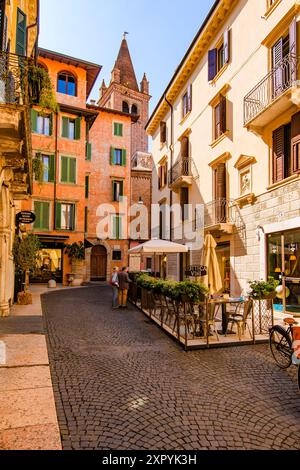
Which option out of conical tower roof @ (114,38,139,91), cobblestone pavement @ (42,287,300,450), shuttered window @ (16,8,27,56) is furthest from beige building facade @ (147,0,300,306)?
conical tower roof @ (114,38,139,91)

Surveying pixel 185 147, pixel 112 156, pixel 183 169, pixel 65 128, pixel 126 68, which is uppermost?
pixel 126 68

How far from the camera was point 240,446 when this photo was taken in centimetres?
319

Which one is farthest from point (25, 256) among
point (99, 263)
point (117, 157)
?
point (117, 157)

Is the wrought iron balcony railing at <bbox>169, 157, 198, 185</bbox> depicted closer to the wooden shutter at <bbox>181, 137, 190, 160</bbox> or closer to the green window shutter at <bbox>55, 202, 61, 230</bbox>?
the wooden shutter at <bbox>181, 137, 190, 160</bbox>

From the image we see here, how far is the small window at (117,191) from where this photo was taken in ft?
96.0

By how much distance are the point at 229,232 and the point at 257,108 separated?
4.60 m

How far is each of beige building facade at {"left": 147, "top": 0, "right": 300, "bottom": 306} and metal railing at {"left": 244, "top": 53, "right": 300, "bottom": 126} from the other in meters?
0.03

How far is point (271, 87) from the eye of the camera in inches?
423

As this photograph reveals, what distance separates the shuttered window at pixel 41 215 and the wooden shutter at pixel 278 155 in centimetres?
1666

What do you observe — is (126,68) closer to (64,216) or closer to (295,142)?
(64,216)

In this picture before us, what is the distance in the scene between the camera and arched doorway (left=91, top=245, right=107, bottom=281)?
28359mm

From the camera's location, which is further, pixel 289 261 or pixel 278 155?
pixel 278 155

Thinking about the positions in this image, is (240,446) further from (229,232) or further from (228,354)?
(229,232)

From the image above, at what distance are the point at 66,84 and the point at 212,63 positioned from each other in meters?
14.0
